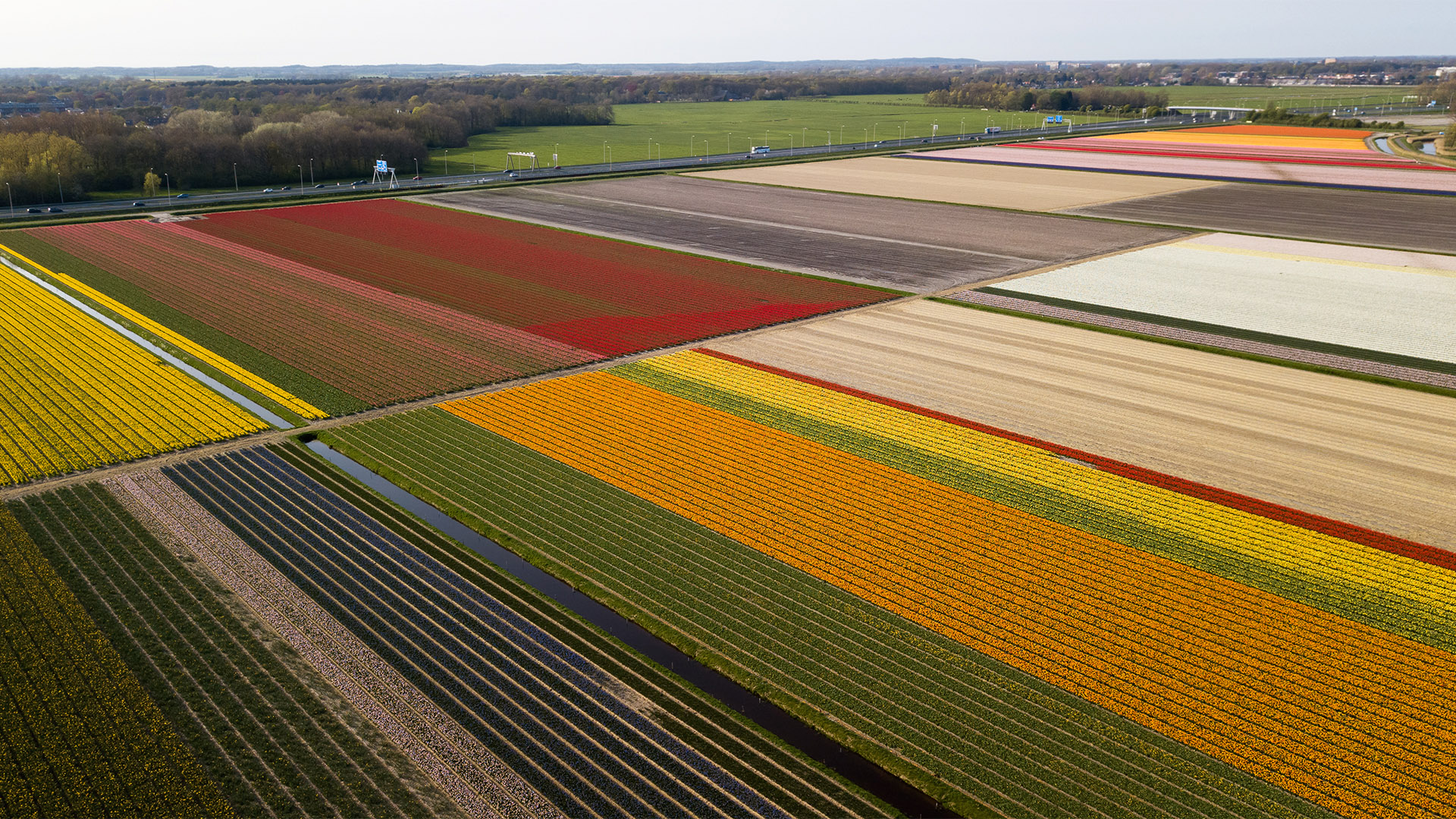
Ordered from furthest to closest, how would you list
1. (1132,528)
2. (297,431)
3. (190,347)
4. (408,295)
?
(408,295)
(190,347)
(297,431)
(1132,528)

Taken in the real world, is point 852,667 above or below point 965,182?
below

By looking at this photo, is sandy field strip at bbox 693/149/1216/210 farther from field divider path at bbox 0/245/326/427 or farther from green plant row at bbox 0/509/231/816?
green plant row at bbox 0/509/231/816

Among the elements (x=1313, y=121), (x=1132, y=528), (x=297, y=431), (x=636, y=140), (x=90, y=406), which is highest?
(x=1313, y=121)

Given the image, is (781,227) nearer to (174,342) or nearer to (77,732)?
(174,342)

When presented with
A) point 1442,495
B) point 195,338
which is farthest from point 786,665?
point 195,338

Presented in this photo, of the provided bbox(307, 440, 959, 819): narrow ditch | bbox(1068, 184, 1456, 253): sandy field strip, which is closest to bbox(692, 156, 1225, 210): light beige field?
bbox(1068, 184, 1456, 253): sandy field strip

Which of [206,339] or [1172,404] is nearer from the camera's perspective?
[1172,404]

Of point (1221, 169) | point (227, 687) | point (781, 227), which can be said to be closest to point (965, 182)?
point (1221, 169)
